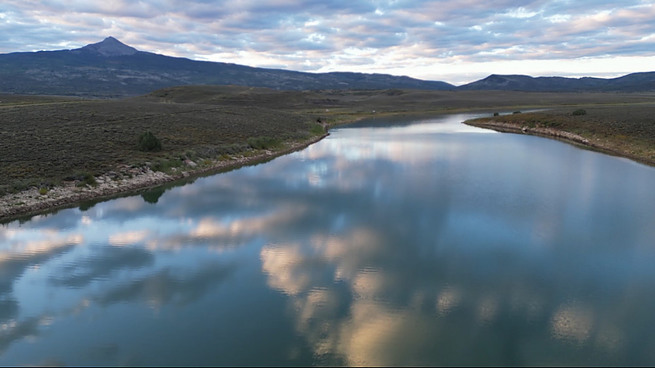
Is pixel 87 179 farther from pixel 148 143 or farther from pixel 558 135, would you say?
pixel 558 135

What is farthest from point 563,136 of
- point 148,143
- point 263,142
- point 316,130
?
point 148,143

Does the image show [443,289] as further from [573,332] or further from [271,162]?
[271,162]

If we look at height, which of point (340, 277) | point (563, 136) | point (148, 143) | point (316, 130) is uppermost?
point (563, 136)

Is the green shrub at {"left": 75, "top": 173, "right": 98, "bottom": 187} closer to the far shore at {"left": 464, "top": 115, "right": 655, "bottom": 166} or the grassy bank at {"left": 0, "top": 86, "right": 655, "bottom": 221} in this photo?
the grassy bank at {"left": 0, "top": 86, "right": 655, "bottom": 221}

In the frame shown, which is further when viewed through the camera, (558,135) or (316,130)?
(316,130)

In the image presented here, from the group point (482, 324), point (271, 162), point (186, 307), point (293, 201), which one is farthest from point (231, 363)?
point (271, 162)

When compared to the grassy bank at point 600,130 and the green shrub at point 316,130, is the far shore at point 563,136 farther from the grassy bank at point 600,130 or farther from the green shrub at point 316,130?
the green shrub at point 316,130
